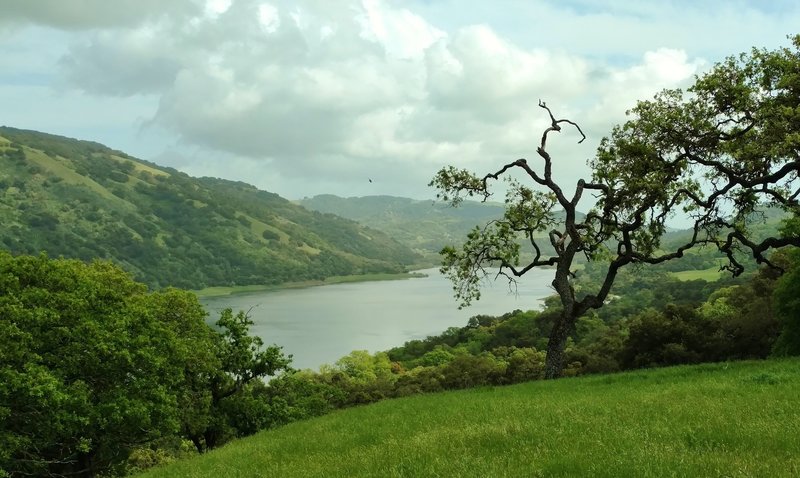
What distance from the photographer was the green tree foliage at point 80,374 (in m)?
24.2

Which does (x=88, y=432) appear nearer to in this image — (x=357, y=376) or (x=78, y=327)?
(x=78, y=327)

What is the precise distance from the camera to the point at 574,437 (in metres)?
10.4

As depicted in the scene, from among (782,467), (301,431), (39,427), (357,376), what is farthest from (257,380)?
(357,376)

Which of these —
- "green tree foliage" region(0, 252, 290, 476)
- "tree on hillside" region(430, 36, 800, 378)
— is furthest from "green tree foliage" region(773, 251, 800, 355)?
"green tree foliage" region(0, 252, 290, 476)

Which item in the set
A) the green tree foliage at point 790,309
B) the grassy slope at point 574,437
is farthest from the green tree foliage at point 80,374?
the green tree foliage at point 790,309

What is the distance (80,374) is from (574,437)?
83.5 feet

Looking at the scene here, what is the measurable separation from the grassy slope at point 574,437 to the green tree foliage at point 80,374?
12387 mm

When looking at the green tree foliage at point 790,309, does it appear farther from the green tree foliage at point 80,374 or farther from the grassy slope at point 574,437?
the green tree foliage at point 80,374

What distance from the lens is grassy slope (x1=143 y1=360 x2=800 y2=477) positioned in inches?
323

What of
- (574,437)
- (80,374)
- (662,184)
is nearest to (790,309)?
(662,184)

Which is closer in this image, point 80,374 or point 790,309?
point 80,374

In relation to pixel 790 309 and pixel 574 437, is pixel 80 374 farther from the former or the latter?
pixel 790 309

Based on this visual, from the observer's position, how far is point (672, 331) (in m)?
37.2

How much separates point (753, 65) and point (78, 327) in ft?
108
